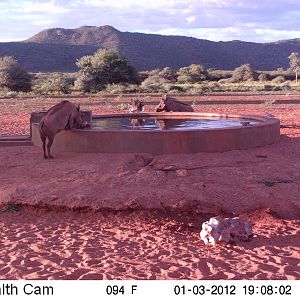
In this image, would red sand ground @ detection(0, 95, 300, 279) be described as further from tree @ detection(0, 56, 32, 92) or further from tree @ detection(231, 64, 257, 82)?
tree @ detection(231, 64, 257, 82)

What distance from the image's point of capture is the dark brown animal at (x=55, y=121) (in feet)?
35.4

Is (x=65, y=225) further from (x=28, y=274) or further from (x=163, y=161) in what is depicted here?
(x=163, y=161)

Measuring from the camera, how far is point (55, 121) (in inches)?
429

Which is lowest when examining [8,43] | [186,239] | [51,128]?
[186,239]

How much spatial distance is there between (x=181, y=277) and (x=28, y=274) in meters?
1.48

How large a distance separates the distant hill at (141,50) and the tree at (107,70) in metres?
29.3

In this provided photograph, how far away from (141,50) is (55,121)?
82967mm

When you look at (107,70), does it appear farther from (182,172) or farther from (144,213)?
(144,213)

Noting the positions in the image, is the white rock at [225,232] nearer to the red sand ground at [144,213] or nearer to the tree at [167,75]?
the red sand ground at [144,213]

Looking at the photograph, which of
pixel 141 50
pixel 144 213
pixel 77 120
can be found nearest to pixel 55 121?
pixel 77 120

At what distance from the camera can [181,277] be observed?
554 centimetres
